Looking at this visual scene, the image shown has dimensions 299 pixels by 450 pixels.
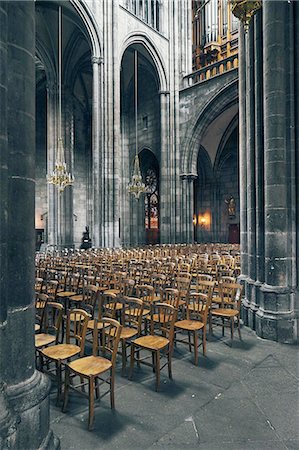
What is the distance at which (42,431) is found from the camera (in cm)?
243

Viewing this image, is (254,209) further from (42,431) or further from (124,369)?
(42,431)

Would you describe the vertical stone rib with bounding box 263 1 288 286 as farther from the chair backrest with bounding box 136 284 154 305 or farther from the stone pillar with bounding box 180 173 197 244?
the stone pillar with bounding box 180 173 197 244

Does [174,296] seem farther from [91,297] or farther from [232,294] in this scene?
[91,297]

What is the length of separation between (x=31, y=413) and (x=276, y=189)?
16.2ft

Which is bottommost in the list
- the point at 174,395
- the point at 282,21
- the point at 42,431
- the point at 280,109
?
the point at 174,395

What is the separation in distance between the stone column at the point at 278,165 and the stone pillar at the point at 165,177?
1497 cm

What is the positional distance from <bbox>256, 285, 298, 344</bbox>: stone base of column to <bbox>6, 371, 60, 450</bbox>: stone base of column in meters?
3.98

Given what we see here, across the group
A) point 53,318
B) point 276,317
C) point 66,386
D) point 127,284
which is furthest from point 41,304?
point 276,317

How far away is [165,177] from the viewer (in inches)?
827

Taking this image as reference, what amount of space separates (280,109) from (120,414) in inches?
209

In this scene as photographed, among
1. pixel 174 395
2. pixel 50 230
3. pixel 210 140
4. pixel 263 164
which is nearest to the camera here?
pixel 174 395

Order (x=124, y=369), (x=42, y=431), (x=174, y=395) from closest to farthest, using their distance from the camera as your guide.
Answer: (x=42, y=431) → (x=174, y=395) → (x=124, y=369)

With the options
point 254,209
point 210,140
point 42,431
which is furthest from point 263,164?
point 210,140

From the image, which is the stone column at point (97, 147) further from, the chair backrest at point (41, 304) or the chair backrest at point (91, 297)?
the chair backrest at point (41, 304)
